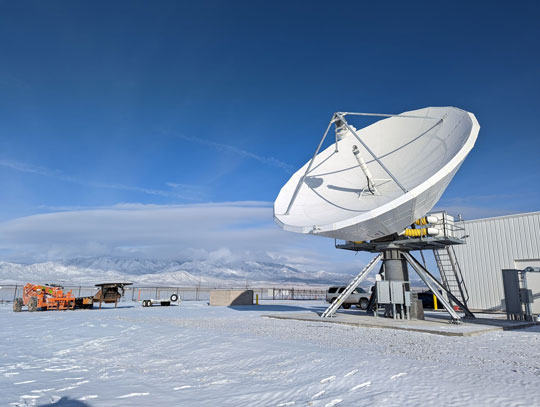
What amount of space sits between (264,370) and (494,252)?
25772 mm

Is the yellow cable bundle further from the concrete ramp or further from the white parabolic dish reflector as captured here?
the concrete ramp

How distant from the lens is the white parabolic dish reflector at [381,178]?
1448 cm

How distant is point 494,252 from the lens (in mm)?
27953

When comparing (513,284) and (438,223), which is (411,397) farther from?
(513,284)

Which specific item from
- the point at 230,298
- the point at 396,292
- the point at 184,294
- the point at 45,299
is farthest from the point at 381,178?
the point at 184,294

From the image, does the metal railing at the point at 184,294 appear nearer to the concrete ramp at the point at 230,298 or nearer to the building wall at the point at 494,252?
the concrete ramp at the point at 230,298

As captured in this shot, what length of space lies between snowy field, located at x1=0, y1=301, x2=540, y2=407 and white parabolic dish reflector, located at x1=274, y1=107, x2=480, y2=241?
14.6 ft

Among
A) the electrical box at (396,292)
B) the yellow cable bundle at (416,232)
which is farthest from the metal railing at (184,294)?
the yellow cable bundle at (416,232)

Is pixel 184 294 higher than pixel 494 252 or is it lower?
lower

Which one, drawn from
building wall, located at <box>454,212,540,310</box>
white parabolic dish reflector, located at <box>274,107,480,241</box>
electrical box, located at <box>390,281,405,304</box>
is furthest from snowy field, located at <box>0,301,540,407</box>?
building wall, located at <box>454,212,540,310</box>

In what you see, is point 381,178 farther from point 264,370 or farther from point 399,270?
point 264,370

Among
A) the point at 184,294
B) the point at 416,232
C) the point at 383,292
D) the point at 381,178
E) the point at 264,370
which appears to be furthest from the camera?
the point at 184,294

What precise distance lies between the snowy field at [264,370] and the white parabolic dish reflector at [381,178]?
4.46 meters

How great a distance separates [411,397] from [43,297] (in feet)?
84.9
